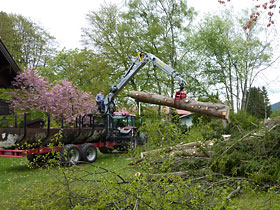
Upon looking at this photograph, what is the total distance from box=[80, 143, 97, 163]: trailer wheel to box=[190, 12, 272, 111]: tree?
742 inches

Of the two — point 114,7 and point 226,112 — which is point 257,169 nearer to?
point 226,112

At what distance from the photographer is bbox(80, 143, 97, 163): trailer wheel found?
10.0 meters

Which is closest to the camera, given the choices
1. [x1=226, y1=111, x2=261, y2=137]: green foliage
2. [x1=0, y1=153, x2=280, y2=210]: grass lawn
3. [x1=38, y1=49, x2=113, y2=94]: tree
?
[x1=0, y1=153, x2=280, y2=210]: grass lawn

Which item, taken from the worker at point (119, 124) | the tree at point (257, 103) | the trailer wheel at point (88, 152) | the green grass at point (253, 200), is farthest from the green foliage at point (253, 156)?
the tree at point (257, 103)

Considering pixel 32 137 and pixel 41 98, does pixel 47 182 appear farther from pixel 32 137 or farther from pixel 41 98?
pixel 41 98

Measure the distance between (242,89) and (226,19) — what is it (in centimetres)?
768

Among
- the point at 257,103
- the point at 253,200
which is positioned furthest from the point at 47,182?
the point at 257,103

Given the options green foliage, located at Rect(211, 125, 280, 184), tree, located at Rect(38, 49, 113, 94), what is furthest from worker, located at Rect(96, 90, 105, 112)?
tree, located at Rect(38, 49, 113, 94)

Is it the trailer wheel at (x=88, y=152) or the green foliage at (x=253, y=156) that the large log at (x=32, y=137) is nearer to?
→ the trailer wheel at (x=88, y=152)

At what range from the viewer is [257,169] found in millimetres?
5102

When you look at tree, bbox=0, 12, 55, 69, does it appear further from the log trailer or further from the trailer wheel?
the trailer wheel

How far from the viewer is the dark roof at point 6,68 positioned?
32.7 ft

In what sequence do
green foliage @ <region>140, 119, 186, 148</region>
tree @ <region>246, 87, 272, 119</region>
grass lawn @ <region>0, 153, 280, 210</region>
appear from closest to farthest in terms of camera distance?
grass lawn @ <region>0, 153, 280, 210</region>, green foliage @ <region>140, 119, 186, 148</region>, tree @ <region>246, 87, 272, 119</region>

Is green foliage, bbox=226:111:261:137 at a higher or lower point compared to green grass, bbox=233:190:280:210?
higher
